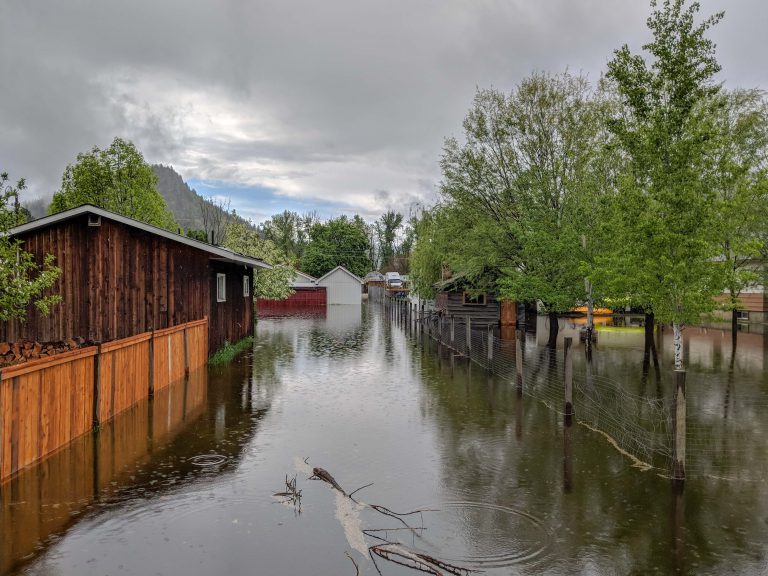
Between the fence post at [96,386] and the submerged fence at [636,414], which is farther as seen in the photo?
the fence post at [96,386]

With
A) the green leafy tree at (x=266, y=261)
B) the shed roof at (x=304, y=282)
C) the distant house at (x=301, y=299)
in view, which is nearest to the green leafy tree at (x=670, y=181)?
→ the green leafy tree at (x=266, y=261)

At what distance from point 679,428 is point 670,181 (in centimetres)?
941

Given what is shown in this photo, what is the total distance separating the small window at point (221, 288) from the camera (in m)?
26.4

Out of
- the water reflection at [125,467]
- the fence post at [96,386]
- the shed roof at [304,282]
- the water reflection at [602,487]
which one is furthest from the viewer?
the shed roof at [304,282]

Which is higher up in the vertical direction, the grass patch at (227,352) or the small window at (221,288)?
the small window at (221,288)

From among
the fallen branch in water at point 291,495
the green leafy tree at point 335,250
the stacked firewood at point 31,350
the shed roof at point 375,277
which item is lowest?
the fallen branch in water at point 291,495

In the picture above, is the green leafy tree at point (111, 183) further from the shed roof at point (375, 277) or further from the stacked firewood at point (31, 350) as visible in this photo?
the shed roof at point (375, 277)

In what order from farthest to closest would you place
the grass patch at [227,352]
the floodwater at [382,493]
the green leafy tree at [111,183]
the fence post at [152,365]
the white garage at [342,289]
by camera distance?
the white garage at [342,289] → the green leafy tree at [111,183] → the grass patch at [227,352] → the fence post at [152,365] → the floodwater at [382,493]

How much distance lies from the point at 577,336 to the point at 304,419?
2534 cm

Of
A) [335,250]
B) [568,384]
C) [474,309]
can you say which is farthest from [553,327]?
[335,250]

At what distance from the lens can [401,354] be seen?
27.8 metres

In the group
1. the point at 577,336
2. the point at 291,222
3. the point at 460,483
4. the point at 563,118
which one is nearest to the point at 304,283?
the point at 577,336

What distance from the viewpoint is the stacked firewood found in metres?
13.4

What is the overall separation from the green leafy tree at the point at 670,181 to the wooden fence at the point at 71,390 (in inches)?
542
